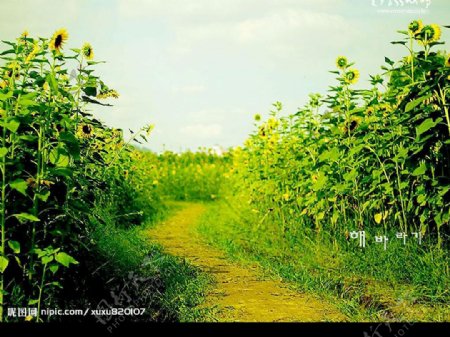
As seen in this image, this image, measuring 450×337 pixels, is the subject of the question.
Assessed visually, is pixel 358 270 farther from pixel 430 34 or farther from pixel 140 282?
pixel 430 34

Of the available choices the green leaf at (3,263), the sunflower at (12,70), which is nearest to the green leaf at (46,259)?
the green leaf at (3,263)

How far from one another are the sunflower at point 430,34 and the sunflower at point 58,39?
2876mm

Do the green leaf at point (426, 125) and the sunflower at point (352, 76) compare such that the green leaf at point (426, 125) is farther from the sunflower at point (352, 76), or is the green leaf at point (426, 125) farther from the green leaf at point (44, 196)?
the green leaf at point (44, 196)

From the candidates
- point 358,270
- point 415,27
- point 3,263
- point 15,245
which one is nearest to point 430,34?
point 415,27

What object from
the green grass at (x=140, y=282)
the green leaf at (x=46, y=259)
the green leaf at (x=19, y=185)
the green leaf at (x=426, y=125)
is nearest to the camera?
the green leaf at (x=19, y=185)

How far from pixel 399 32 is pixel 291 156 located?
2.24 meters

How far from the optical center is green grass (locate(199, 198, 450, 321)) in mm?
4078

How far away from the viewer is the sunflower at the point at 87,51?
14.1 feet

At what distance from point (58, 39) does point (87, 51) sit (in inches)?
22.2

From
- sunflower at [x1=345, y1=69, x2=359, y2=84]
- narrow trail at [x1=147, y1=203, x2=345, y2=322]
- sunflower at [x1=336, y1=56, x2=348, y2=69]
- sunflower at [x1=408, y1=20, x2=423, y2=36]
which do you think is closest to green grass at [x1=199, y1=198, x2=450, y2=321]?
narrow trail at [x1=147, y1=203, x2=345, y2=322]

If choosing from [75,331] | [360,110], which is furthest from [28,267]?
[360,110]

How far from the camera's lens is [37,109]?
3.35 m

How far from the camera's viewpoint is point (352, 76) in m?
5.53

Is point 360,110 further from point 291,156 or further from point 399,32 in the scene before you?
point 291,156
